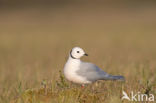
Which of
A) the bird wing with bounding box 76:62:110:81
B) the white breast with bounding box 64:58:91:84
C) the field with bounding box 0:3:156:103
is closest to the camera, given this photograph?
the field with bounding box 0:3:156:103

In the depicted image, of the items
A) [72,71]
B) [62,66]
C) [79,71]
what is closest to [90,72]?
[79,71]

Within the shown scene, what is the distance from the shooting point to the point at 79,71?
689 cm

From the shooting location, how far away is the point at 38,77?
36.2 ft

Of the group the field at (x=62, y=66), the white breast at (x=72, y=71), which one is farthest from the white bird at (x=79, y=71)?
the field at (x=62, y=66)

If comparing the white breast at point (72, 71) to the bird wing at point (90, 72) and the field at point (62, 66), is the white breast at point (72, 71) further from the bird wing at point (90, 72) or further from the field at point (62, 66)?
the field at point (62, 66)

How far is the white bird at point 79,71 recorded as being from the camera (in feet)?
22.5

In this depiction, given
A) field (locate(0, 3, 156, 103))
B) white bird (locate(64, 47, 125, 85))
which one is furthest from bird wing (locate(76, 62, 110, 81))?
field (locate(0, 3, 156, 103))

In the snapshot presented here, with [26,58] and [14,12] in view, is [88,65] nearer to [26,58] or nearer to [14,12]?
[26,58]

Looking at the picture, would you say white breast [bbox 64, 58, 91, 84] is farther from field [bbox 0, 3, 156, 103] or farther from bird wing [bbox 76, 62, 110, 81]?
field [bbox 0, 3, 156, 103]

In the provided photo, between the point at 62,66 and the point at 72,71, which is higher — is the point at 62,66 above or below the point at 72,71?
below

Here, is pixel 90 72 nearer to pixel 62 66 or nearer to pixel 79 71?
pixel 79 71

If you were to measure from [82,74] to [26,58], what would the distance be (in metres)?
11.4

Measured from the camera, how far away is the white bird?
686 centimetres

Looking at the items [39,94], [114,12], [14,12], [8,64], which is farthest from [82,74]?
[14,12]
